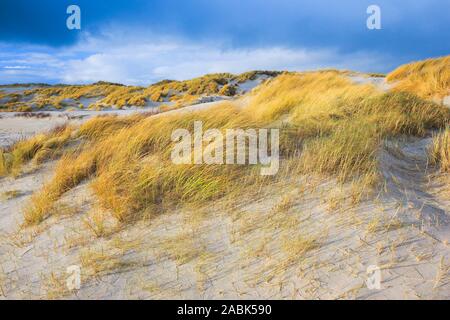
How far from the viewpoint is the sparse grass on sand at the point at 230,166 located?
340 centimetres

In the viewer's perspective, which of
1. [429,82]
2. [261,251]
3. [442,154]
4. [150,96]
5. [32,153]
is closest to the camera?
[261,251]

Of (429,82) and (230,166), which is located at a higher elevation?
(429,82)

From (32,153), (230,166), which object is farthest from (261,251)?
(32,153)

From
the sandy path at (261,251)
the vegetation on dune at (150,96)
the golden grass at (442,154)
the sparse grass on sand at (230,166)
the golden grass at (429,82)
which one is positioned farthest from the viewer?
the vegetation on dune at (150,96)

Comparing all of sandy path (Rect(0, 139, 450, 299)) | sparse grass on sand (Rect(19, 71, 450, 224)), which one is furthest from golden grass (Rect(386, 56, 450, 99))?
sandy path (Rect(0, 139, 450, 299))

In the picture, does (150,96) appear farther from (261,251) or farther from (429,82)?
(261,251)

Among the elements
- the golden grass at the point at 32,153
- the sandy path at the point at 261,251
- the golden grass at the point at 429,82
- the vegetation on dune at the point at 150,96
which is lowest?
the sandy path at the point at 261,251

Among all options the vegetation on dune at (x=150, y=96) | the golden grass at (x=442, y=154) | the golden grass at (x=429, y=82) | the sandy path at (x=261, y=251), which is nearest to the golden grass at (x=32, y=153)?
the sandy path at (x=261, y=251)

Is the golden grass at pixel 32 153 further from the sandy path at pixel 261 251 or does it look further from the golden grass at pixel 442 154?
the golden grass at pixel 442 154

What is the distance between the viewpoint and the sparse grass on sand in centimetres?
340

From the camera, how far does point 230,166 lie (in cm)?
366

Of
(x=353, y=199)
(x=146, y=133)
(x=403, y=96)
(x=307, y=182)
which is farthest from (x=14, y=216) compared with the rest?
(x=403, y=96)

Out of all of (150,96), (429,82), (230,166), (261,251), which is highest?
(150,96)

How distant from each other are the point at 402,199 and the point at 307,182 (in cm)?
83
